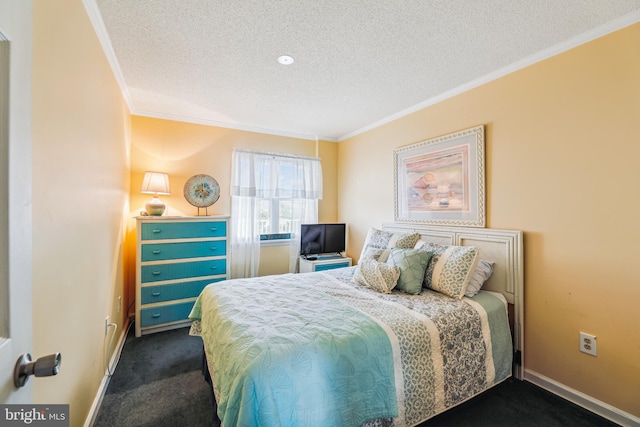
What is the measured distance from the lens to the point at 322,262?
359 cm

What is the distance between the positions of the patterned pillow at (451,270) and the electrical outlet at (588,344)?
2.53ft

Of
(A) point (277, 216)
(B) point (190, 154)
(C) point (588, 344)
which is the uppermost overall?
(B) point (190, 154)

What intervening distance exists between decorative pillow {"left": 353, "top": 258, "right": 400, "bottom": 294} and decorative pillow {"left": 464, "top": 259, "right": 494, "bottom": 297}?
1.79ft

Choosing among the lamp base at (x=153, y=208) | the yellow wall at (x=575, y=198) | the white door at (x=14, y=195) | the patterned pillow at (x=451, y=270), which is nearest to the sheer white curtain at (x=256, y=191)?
the lamp base at (x=153, y=208)

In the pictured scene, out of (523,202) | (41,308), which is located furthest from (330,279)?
(41,308)

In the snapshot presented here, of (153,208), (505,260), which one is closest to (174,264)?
(153,208)

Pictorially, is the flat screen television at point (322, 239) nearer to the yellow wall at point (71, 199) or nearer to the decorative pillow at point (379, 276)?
the decorative pillow at point (379, 276)

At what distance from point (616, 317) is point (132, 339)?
13.0 ft

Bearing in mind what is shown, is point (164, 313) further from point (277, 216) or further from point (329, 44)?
point (329, 44)

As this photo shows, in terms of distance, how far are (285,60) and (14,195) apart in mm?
1988

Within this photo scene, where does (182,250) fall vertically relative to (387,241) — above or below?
below

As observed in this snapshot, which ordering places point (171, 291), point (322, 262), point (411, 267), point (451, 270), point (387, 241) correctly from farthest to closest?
point (322, 262) < point (171, 291) < point (387, 241) < point (411, 267) < point (451, 270)

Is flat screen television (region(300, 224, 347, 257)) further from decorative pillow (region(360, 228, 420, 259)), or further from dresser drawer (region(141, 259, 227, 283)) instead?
dresser drawer (region(141, 259, 227, 283))

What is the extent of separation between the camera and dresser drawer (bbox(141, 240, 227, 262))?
2.81 m
